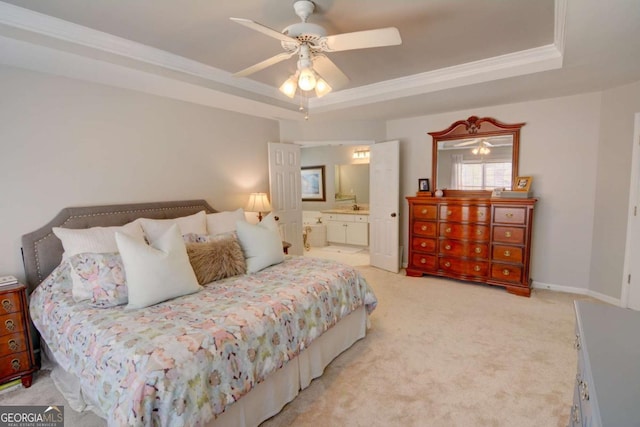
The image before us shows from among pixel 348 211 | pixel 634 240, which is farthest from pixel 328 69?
pixel 348 211

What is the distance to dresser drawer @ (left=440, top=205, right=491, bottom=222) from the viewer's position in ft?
13.0

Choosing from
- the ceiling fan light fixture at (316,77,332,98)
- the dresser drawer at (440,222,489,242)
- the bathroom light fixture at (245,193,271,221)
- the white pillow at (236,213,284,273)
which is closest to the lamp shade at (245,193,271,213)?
the bathroom light fixture at (245,193,271,221)

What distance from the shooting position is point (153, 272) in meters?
2.00

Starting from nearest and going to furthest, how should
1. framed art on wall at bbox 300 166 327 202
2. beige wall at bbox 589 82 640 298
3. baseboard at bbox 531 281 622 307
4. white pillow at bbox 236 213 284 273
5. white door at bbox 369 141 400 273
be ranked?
white pillow at bbox 236 213 284 273
beige wall at bbox 589 82 640 298
baseboard at bbox 531 281 622 307
white door at bbox 369 141 400 273
framed art on wall at bbox 300 166 327 202

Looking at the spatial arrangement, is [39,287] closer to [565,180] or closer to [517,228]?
[517,228]

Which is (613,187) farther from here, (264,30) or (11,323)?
(11,323)

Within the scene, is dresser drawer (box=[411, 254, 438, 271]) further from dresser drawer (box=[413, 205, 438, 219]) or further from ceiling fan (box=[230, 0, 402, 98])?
ceiling fan (box=[230, 0, 402, 98])

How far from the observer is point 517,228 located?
12.3 feet

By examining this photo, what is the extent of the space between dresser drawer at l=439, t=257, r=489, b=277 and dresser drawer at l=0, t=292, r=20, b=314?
4442 millimetres

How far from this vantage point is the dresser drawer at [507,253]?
3760mm

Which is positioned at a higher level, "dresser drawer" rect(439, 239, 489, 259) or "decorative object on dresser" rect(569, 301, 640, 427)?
"decorative object on dresser" rect(569, 301, 640, 427)

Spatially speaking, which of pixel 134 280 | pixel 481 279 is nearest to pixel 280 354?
pixel 134 280

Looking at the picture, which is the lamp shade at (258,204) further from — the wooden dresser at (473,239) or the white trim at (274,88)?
the wooden dresser at (473,239)

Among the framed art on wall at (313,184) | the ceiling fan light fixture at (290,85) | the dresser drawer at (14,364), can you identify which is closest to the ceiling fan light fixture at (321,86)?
the ceiling fan light fixture at (290,85)
